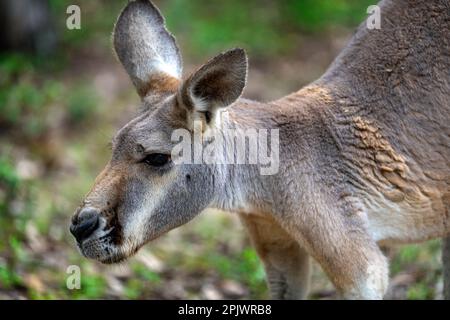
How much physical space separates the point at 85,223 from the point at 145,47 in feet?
5.11

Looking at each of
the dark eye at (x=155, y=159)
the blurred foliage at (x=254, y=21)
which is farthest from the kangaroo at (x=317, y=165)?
the blurred foliage at (x=254, y=21)

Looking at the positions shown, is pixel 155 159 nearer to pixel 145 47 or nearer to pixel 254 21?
pixel 145 47

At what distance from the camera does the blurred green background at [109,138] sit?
7.24 metres

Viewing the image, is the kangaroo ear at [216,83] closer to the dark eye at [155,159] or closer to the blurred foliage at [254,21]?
the dark eye at [155,159]

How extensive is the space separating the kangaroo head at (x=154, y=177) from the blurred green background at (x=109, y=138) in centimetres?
151

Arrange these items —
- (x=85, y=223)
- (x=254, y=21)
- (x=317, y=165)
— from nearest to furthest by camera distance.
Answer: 1. (x=85, y=223)
2. (x=317, y=165)
3. (x=254, y=21)

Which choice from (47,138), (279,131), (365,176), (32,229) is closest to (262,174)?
(279,131)

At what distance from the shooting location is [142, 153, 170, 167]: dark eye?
534 centimetres

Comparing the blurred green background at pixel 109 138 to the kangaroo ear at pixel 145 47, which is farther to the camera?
the blurred green background at pixel 109 138

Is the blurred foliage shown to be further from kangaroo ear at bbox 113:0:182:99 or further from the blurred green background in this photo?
kangaroo ear at bbox 113:0:182:99

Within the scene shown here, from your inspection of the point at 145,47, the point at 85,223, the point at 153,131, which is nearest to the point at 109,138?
the point at 145,47

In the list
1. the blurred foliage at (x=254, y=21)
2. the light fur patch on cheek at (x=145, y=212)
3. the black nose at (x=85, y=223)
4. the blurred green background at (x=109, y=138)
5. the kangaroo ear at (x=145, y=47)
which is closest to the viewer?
the black nose at (x=85, y=223)

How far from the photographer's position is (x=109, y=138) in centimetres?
907
